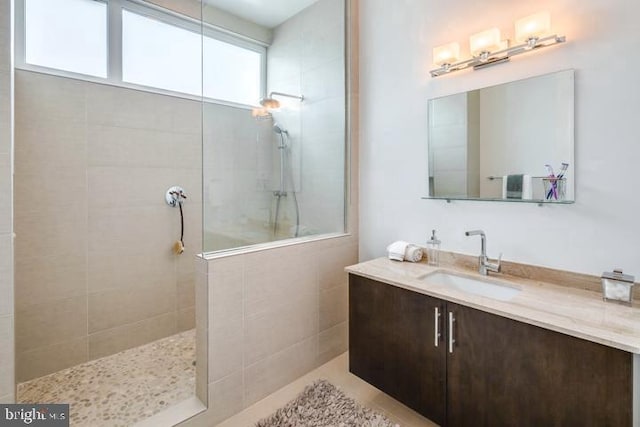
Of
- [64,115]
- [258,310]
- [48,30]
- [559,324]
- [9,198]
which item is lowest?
[258,310]

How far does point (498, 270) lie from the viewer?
1.79m

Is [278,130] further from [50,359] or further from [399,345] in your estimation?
[50,359]

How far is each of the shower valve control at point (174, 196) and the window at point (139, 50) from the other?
30.7 inches

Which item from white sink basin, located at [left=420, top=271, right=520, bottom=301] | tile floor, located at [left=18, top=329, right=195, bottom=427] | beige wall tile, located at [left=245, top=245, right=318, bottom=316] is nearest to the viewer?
white sink basin, located at [left=420, top=271, right=520, bottom=301]

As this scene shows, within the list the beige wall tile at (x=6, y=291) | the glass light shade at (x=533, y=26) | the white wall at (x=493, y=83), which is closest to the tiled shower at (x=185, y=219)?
the white wall at (x=493, y=83)

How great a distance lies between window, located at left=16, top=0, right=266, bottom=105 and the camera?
2.07 metres

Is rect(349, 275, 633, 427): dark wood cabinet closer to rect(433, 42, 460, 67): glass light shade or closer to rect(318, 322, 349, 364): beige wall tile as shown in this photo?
rect(318, 322, 349, 364): beige wall tile

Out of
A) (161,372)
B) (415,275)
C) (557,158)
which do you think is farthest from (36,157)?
(557,158)

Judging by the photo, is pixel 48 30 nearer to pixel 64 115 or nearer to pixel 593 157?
pixel 64 115

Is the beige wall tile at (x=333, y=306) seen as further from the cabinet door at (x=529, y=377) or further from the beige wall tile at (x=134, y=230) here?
the beige wall tile at (x=134, y=230)

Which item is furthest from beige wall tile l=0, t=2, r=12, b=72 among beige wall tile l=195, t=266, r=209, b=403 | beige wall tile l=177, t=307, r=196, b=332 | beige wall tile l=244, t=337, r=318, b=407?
beige wall tile l=177, t=307, r=196, b=332

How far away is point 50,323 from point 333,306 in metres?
1.90

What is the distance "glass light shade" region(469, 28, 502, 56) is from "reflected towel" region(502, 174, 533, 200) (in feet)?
2.35

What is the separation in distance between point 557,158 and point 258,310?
180 centimetres
